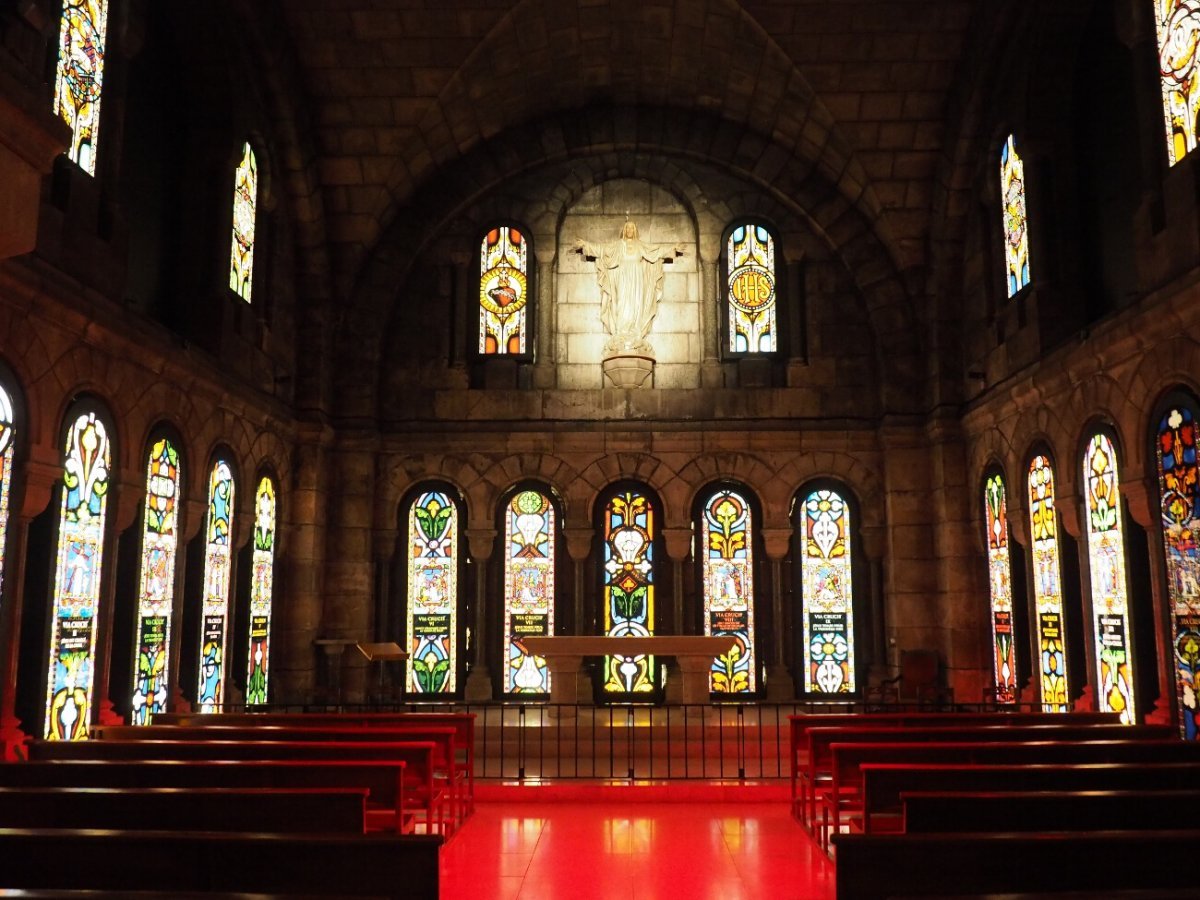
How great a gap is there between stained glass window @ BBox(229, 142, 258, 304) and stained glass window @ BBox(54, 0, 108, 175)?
110 inches

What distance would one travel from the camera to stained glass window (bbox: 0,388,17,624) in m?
7.67

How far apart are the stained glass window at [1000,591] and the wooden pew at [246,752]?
27.8ft

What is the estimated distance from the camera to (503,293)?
15672 millimetres

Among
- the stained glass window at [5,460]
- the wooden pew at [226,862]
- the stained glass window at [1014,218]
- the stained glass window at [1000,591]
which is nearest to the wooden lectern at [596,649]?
the stained glass window at [1000,591]

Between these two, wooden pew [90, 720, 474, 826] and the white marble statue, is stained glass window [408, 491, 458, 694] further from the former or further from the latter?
wooden pew [90, 720, 474, 826]

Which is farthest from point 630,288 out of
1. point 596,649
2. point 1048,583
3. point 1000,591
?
point 1048,583

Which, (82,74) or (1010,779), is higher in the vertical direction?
(82,74)

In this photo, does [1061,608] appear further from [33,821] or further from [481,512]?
[33,821]

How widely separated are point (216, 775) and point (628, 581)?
9.74 meters

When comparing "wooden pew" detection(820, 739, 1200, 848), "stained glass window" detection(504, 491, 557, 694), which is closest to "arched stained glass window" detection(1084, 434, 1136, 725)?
"wooden pew" detection(820, 739, 1200, 848)

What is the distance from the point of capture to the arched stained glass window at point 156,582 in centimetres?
986

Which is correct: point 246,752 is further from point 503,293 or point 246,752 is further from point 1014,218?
point 1014,218

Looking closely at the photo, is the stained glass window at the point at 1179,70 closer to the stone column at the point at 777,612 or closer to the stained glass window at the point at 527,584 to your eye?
the stone column at the point at 777,612

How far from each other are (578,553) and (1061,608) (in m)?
6.55
